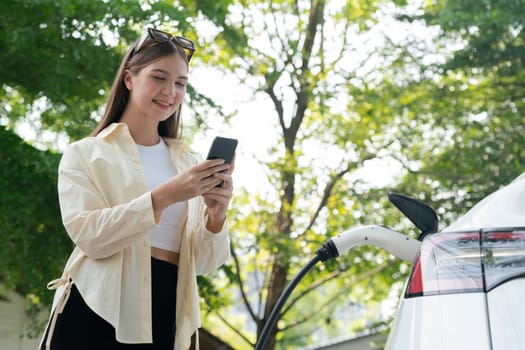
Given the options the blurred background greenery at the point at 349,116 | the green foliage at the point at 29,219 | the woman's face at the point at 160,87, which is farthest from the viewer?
the blurred background greenery at the point at 349,116

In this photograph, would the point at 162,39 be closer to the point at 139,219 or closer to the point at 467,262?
the point at 139,219

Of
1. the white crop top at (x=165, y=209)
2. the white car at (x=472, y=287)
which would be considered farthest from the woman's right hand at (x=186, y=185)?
the white car at (x=472, y=287)

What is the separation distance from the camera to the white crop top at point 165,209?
1682 mm

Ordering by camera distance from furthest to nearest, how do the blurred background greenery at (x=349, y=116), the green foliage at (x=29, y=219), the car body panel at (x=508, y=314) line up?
the blurred background greenery at (x=349, y=116), the green foliage at (x=29, y=219), the car body panel at (x=508, y=314)

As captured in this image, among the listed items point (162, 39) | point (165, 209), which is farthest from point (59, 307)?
point (162, 39)

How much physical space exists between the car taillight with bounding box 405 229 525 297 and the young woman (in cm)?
51

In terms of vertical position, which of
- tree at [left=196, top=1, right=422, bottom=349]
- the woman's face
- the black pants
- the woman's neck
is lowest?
the black pants

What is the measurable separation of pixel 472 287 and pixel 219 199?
0.67 meters

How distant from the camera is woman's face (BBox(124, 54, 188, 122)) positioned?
5.66ft

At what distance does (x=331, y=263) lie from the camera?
7.63m

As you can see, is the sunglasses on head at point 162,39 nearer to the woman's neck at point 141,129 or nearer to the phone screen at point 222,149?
the woman's neck at point 141,129

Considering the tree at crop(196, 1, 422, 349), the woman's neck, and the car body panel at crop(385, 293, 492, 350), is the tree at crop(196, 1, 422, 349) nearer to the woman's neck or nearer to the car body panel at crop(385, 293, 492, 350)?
the woman's neck

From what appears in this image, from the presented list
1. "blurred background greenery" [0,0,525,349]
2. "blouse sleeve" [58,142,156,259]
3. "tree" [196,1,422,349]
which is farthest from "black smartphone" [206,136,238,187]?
"tree" [196,1,422,349]

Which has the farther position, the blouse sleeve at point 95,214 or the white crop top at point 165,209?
the white crop top at point 165,209
